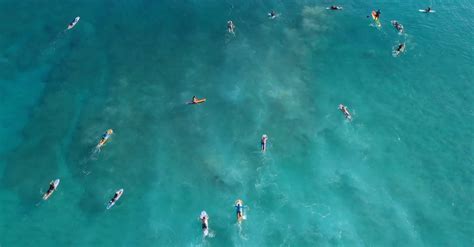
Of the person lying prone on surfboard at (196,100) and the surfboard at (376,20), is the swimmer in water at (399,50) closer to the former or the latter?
the surfboard at (376,20)

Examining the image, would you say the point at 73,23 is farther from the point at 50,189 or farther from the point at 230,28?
the point at 50,189

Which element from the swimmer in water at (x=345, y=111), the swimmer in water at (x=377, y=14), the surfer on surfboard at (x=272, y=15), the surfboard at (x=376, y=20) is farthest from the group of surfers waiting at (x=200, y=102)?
the surfer on surfboard at (x=272, y=15)

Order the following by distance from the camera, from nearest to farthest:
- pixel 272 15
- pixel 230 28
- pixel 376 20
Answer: pixel 230 28 < pixel 272 15 < pixel 376 20

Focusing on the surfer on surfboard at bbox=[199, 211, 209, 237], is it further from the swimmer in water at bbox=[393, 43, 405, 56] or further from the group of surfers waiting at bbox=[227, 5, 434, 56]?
the swimmer in water at bbox=[393, 43, 405, 56]

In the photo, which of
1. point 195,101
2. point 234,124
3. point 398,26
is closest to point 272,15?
point 398,26

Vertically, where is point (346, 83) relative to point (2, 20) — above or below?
below

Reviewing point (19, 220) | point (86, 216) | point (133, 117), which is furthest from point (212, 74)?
point (19, 220)

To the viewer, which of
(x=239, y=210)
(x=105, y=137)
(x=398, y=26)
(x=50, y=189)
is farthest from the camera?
(x=398, y=26)

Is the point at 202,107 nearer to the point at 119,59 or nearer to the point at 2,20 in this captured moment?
the point at 119,59

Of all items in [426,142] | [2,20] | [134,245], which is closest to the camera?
[134,245]
